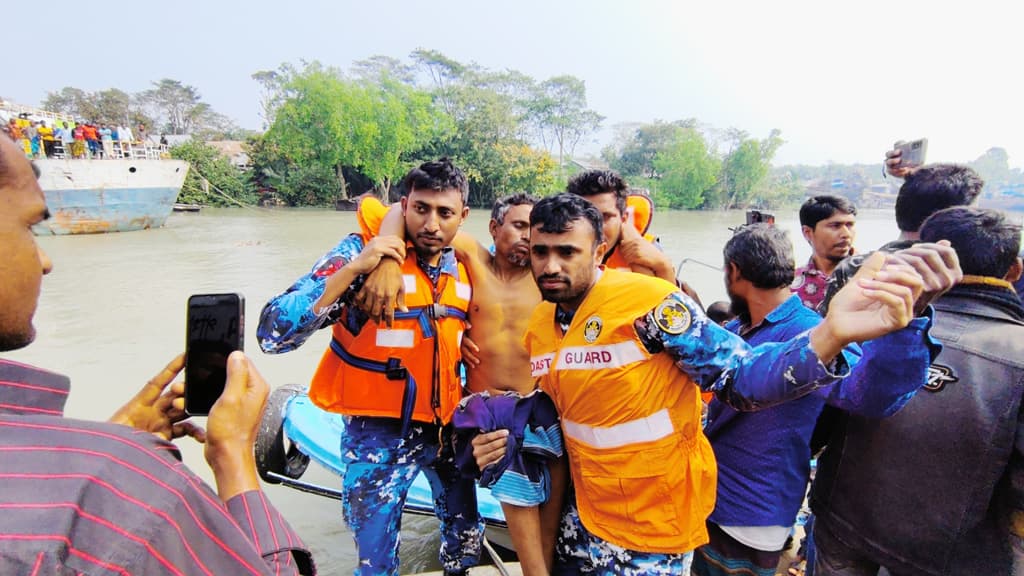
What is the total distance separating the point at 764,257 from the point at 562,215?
762 millimetres

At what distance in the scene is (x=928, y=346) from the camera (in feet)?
4.68

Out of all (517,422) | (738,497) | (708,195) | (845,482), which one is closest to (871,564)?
(845,482)

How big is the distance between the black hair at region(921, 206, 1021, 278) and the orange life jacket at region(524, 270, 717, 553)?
0.93 metres

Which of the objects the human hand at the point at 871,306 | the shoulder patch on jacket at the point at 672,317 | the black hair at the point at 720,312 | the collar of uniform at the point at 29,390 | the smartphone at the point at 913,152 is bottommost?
the black hair at the point at 720,312

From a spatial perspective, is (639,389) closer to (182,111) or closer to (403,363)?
(403,363)

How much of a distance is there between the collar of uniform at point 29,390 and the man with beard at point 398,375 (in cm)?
137

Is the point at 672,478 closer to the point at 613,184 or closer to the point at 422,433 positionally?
the point at 422,433

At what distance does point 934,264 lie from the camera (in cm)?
127

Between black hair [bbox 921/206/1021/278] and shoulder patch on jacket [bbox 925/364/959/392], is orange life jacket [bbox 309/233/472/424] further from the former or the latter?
black hair [bbox 921/206/1021/278]

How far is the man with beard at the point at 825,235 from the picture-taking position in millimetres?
3451

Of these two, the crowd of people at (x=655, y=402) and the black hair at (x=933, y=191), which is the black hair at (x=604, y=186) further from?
the black hair at (x=933, y=191)

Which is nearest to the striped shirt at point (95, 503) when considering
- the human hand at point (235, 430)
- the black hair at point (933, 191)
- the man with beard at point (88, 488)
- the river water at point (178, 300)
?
the man with beard at point (88, 488)

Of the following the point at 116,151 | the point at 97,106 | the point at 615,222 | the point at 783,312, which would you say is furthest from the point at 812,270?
the point at 97,106

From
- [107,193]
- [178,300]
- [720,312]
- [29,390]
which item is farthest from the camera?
[107,193]
